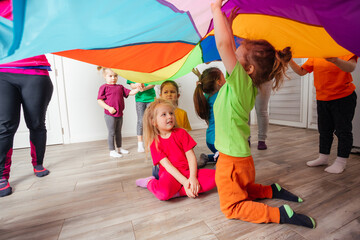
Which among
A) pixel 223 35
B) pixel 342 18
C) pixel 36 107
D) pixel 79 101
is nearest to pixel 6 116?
pixel 36 107

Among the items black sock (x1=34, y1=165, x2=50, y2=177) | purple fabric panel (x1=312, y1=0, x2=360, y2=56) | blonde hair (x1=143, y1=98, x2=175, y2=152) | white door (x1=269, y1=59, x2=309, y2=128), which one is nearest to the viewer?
purple fabric panel (x1=312, y1=0, x2=360, y2=56)

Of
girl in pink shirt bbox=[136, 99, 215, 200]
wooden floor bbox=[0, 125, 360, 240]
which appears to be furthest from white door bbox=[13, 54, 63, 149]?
girl in pink shirt bbox=[136, 99, 215, 200]

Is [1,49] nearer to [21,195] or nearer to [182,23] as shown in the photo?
[182,23]

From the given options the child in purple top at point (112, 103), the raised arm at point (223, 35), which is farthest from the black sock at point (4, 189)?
the raised arm at point (223, 35)

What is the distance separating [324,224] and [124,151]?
1.56 meters

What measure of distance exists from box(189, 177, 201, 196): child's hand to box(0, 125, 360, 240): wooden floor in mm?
49

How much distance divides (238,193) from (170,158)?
40cm

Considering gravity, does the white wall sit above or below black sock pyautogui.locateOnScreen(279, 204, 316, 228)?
above

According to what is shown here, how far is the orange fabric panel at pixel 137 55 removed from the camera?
3.04ft

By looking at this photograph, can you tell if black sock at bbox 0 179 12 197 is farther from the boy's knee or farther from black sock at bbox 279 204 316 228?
black sock at bbox 279 204 316 228

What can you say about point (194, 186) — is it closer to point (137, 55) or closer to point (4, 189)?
point (137, 55)

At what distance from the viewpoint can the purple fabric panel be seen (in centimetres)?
54

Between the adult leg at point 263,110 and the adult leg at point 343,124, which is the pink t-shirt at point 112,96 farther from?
the adult leg at point 343,124

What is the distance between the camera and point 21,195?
3.48ft
